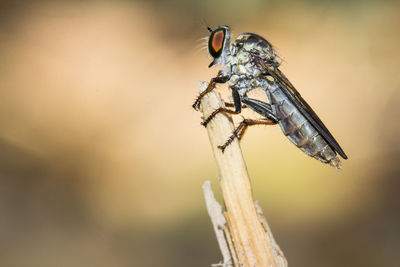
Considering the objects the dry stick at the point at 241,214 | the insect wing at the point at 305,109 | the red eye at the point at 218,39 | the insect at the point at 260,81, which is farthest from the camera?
the red eye at the point at 218,39

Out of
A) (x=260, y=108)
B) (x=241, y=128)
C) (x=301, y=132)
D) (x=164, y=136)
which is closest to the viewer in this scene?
(x=241, y=128)

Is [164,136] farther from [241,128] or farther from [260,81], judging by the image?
[241,128]

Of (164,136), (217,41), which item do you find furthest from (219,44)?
(164,136)

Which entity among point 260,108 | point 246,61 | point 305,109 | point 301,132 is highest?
point 246,61

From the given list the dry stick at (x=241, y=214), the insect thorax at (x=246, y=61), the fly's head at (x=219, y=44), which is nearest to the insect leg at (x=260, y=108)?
the insect thorax at (x=246, y=61)

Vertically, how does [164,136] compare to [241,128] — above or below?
above

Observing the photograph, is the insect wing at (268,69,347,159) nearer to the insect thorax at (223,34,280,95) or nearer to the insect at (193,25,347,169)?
the insect at (193,25,347,169)

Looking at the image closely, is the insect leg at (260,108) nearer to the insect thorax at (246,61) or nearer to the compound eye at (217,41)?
the insect thorax at (246,61)
